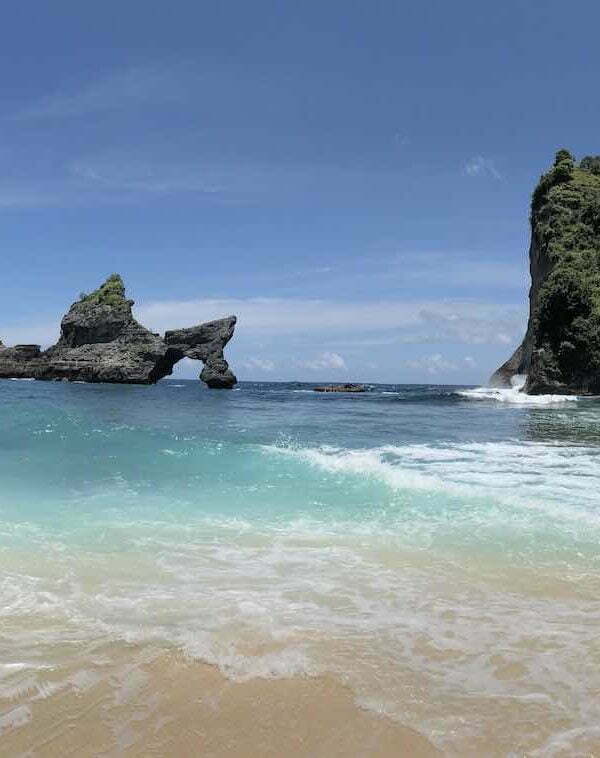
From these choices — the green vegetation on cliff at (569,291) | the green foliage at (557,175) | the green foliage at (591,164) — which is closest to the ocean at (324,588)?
the green vegetation on cliff at (569,291)

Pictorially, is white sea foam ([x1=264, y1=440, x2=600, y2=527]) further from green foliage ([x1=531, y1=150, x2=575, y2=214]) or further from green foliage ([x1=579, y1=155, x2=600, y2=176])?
green foliage ([x1=579, y1=155, x2=600, y2=176])

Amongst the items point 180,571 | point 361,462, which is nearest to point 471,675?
point 180,571

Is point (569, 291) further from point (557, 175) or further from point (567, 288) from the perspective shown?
point (557, 175)

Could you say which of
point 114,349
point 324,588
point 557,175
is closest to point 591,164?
point 557,175

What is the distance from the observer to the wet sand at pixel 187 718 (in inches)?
123

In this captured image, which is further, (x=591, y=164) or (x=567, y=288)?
(x=591, y=164)

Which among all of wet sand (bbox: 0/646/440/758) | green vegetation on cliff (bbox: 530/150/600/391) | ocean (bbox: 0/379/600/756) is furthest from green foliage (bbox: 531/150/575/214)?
wet sand (bbox: 0/646/440/758)

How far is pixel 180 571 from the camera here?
20.6 ft

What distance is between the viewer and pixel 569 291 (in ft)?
174

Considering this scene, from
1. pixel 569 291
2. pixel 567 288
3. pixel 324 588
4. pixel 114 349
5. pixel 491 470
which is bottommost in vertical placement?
pixel 324 588

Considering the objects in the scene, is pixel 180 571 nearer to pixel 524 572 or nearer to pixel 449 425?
pixel 524 572

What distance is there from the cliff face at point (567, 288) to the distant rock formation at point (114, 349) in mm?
36611

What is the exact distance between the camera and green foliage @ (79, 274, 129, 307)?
83.3m

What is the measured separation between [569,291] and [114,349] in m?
55.3
